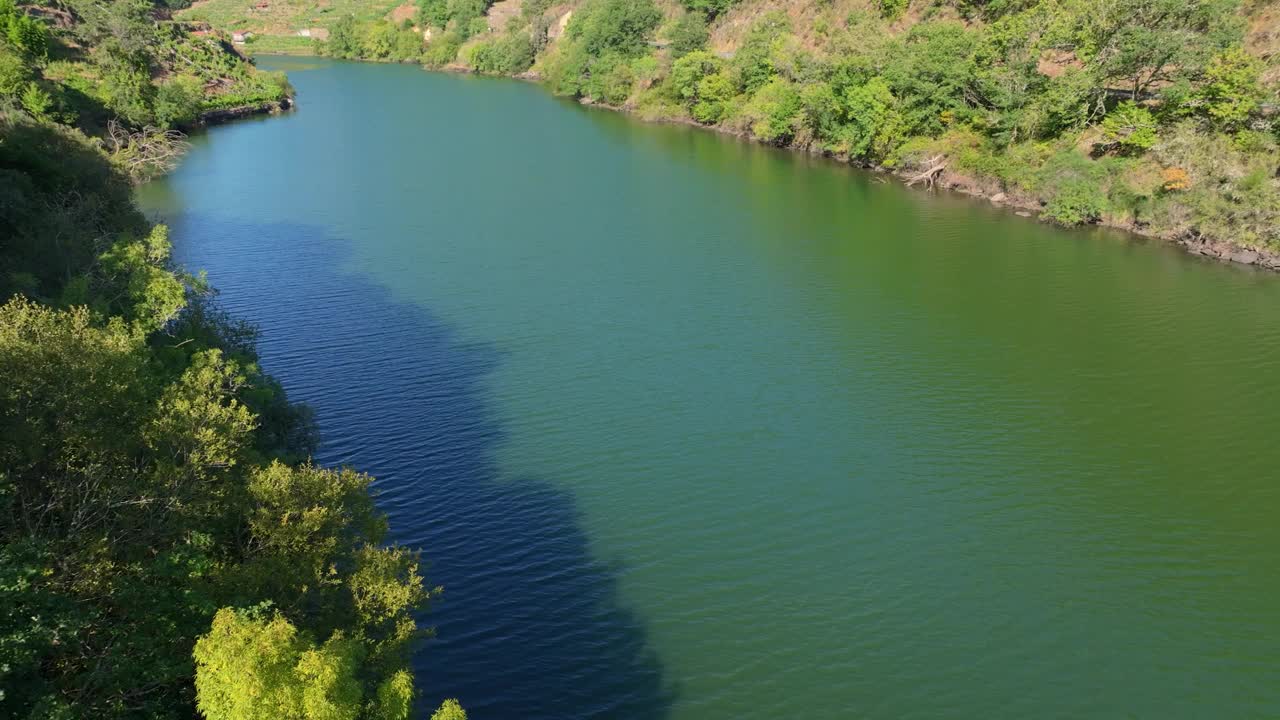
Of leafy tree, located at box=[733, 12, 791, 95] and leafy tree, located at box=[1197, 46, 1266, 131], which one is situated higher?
leafy tree, located at box=[1197, 46, 1266, 131]

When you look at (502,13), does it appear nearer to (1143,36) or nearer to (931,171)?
(931,171)

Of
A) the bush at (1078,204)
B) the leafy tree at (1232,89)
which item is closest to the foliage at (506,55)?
the bush at (1078,204)

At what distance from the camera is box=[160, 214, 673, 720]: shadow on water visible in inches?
683

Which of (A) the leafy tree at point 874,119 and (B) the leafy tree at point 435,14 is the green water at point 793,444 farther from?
(B) the leafy tree at point 435,14

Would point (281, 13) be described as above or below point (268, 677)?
below

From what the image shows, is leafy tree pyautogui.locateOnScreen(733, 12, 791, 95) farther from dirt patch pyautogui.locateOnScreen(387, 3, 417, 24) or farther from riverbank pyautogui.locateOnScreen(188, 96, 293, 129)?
dirt patch pyautogui.locateOnScreen(387, 3, 417, 24)

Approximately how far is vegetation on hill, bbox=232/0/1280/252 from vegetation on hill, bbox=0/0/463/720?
46.8 meters

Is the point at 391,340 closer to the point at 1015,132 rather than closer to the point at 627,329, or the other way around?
the point at 627,329

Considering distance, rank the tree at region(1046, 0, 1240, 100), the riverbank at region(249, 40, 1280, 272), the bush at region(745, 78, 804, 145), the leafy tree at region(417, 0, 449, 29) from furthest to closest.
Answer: the leafy tree at region(417, 0, 449, 29) → the bush at region(745, 78, 804, 145) → the tree at region(1046, 0, 1240, 100) → the riverbank at region(249, 40, 1280, 272)

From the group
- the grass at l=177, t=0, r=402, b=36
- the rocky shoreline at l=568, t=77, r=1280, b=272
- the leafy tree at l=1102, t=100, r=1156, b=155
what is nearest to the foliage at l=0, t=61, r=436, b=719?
the rocky shoreline at l=568, t=77, r=1280, b=272

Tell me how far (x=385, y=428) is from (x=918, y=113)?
49.5 meters

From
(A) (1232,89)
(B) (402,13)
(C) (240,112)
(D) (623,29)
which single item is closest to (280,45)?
(B) (402,13)

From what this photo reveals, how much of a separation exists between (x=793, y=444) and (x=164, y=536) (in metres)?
18.2

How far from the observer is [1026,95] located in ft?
182
